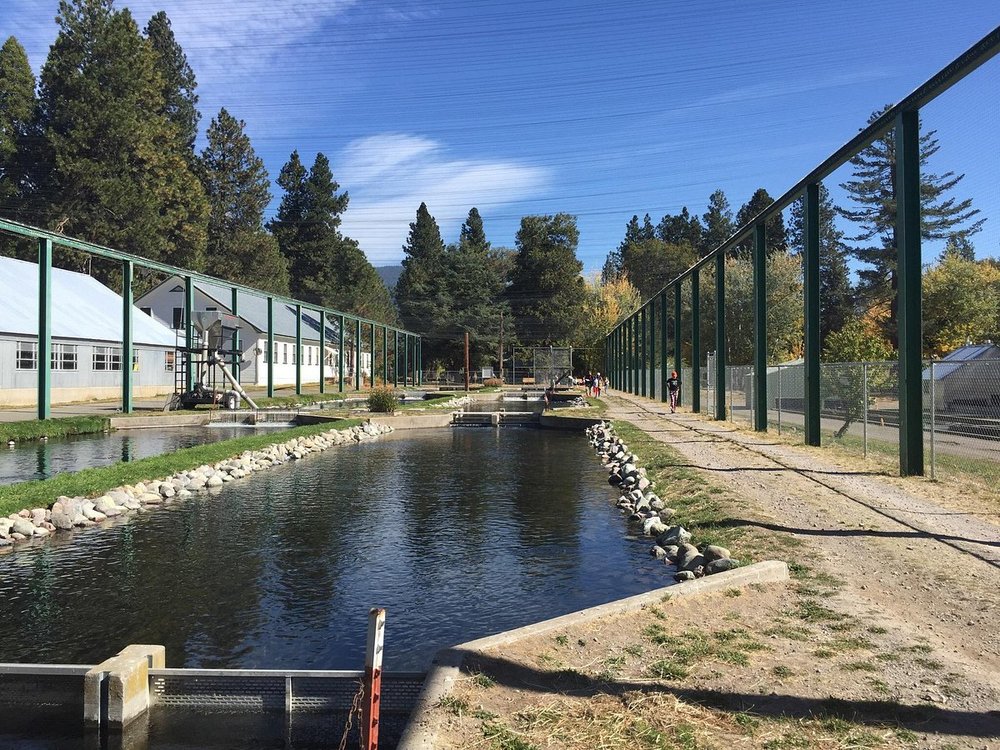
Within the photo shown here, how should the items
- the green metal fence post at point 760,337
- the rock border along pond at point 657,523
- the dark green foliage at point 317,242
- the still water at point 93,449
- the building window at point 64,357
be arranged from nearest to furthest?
the rock border along pond at point 657,523
the still water at point 93,449
the green metal fence post at point 760,337
the building window at point 64,357
the dark green foliage at point 317,242

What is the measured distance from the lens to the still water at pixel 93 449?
15.0 meters

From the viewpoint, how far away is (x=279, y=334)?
193ft

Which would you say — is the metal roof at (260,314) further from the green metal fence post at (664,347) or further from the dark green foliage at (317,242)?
the green metal fence post at (664,347)

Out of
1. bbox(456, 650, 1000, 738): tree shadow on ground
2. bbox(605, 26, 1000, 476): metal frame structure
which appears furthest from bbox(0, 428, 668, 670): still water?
bbox(605, 26, 1000, 476): metal frame structure

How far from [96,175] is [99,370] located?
2314 cm

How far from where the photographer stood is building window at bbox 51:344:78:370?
3447cm

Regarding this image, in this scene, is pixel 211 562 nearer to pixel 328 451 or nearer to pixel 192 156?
pixel 328 451

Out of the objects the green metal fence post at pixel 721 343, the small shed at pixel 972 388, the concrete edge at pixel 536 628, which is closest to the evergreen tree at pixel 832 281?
the green metal fence post at pixel 721 343

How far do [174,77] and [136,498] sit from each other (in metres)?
77.5

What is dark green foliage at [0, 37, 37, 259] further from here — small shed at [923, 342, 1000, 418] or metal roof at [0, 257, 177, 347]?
small shed at [923, 342, 1000, 418]

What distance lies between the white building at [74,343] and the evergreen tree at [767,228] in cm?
4963

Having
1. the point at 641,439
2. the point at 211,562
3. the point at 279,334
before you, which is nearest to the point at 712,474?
the point at 641,439

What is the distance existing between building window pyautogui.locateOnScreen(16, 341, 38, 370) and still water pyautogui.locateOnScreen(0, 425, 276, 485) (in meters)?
11.3

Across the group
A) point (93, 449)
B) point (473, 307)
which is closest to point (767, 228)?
point (473, 307)
